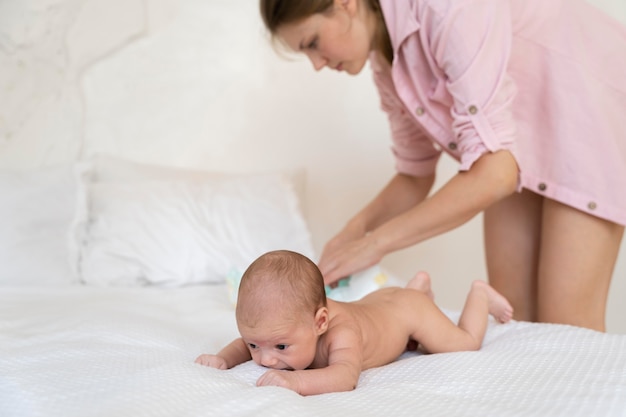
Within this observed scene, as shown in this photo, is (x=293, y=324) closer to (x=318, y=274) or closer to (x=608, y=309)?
(x=318, y=274)

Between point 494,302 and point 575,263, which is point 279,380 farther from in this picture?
point 575,263

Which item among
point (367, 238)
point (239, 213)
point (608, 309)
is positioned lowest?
point (608, 309)

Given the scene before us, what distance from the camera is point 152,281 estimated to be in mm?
2000

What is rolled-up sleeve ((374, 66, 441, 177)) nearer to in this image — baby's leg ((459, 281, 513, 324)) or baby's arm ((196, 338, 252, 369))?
baby's leg ((459, 281, 513, 324))

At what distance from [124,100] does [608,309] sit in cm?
193

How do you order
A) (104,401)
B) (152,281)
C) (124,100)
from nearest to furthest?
(104,401), (152,281), (124,100)

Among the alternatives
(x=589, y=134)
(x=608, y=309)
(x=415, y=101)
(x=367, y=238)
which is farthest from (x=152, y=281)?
(x=608, y=309)

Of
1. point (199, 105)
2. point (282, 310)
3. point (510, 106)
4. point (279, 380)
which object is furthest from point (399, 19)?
point (199, 105)

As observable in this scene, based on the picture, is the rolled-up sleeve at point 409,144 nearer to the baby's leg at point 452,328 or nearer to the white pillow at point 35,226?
the baby's leg at point 452,328

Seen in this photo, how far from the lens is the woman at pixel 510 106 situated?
145 centimetres

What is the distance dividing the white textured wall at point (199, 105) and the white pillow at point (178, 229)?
0.32 metres

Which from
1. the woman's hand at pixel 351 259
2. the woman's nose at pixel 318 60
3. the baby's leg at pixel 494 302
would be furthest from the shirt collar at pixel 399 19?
the baby's leg at pixel 494 302

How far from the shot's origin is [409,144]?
195cm

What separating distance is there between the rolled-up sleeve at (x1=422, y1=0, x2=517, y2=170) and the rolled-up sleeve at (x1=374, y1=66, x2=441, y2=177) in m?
0.41
